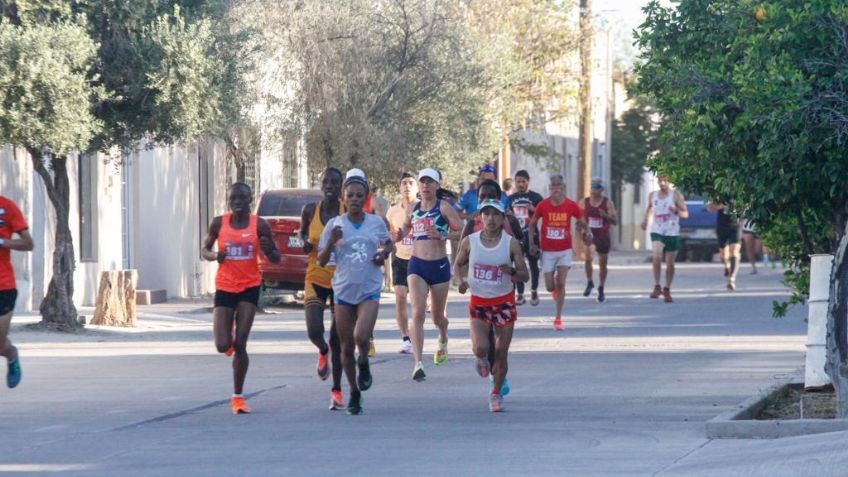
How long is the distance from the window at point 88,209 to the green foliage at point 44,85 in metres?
7.58

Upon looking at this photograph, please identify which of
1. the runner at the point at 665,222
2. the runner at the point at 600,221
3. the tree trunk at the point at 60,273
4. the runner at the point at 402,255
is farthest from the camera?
the runner at the point at 665,222

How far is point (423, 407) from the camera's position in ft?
40.0

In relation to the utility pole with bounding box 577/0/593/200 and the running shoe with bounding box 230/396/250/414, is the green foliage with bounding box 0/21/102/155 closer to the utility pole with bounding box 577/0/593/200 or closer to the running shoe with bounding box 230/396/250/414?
the running shoe with bounding box 230/396/250/414

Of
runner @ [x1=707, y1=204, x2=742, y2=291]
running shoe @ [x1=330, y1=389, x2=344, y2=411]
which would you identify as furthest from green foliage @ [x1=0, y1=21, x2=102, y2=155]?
runner @ [x1=707, y1=204, x2=742, y2=291]

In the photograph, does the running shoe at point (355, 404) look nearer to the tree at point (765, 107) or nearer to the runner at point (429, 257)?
the runner at point (429, 257)

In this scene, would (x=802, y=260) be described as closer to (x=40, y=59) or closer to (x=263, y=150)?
(x=40, y=59)

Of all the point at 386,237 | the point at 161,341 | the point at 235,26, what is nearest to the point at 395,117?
the point at 235,26

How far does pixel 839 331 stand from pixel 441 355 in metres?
5.67

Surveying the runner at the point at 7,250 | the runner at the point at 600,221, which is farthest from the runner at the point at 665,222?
the runner at the point at 7,250

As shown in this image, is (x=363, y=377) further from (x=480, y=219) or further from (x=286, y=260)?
(x=286, y=260)

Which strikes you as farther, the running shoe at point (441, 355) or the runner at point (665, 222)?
the runner at point (665, 222)

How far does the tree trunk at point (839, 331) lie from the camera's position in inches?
407

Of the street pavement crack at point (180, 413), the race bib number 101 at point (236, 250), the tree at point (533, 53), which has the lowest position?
the street pavement crack at point (180, 413)

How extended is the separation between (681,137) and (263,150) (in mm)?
17815
